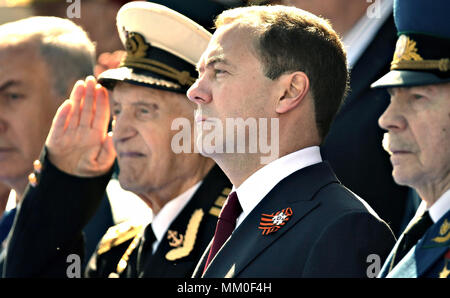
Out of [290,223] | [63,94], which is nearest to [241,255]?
[290,223]

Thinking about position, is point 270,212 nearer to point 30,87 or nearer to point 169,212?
point 169,212

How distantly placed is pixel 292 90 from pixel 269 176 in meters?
0.37

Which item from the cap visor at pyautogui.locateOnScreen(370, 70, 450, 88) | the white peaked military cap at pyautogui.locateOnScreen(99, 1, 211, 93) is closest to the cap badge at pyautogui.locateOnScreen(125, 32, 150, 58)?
the white peaked military cap at pyautogui.locateOnScreen(99, 1, 211, 93)

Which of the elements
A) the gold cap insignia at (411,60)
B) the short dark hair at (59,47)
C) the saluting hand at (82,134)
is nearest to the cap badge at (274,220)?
the gold cap insignia at (411,60)

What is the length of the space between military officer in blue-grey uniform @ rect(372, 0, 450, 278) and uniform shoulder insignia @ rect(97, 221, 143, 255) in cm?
203

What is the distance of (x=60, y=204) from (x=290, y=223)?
1.94m

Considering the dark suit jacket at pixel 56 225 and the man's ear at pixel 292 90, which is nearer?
the man's ear at pixel 292 90

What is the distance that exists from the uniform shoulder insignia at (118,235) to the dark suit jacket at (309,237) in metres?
1.58

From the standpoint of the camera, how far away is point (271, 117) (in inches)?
152

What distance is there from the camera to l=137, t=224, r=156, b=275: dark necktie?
16.0 feet

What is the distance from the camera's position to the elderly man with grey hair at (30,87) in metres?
5.49

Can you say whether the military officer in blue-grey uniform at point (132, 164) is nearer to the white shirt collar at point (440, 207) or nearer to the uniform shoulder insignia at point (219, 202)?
the uniform shoulder insignia at point (219, 202)

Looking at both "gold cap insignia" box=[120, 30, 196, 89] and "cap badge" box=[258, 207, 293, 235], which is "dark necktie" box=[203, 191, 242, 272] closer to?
"cap badge" box=[258, 207, 293, 235]

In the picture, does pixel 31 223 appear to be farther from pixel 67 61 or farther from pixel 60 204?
pixel 67 61
